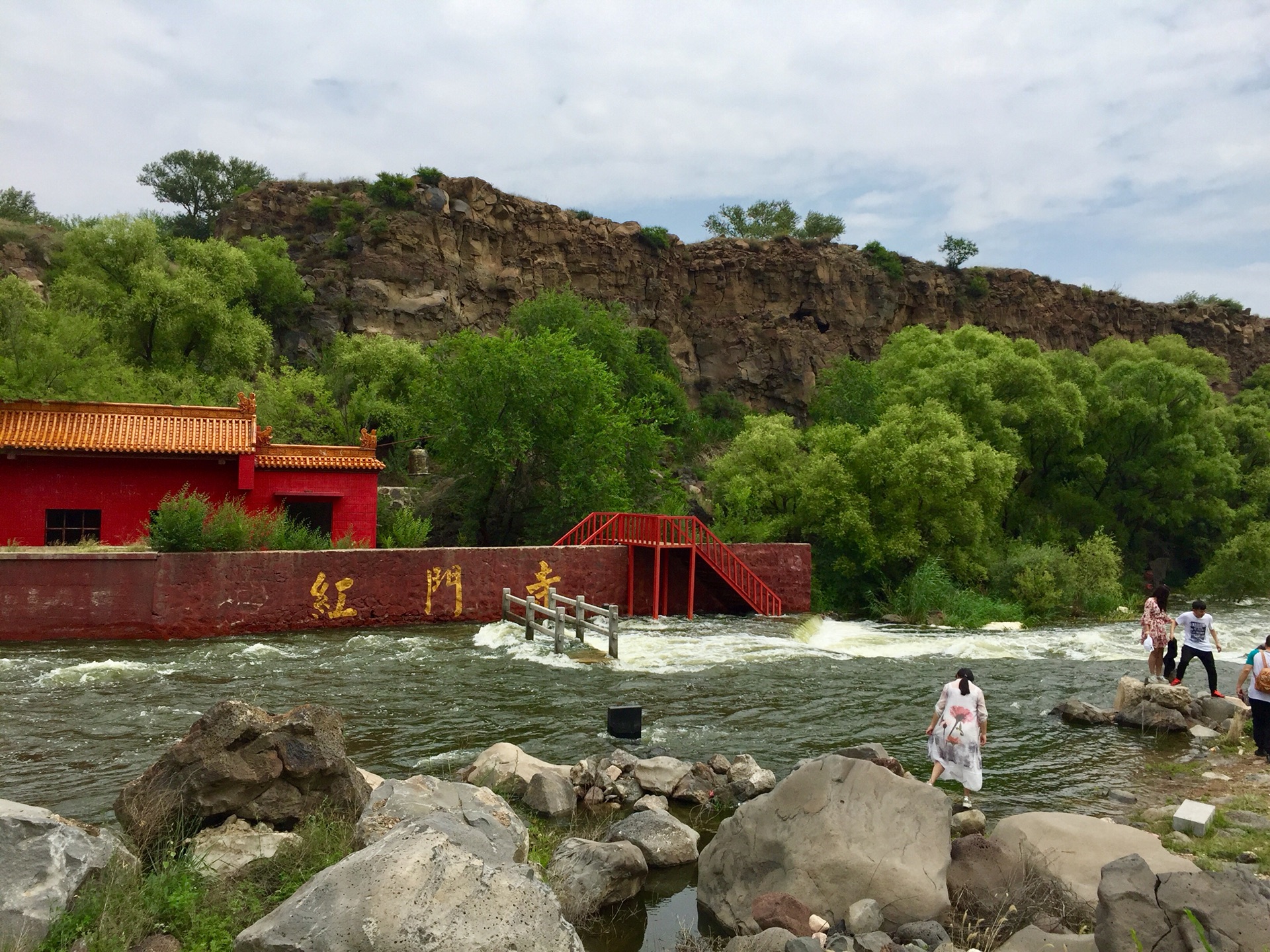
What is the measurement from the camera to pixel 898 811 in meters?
7.26

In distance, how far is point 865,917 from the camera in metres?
6.45

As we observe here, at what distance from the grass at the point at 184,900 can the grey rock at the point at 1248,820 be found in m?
7.69

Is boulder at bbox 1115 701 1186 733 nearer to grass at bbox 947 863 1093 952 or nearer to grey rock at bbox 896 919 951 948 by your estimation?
grass at bbox 947 863 1093 952

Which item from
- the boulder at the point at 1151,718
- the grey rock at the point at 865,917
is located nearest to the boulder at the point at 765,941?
the grey rock at the point at 865,917

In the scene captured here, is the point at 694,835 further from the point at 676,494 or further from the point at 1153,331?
the point at 1153,331

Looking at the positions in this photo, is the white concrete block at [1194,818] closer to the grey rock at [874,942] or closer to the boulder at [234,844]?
the grey rock at [874,942]

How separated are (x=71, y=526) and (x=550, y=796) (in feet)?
64.6

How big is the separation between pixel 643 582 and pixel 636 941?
19540 millimetres

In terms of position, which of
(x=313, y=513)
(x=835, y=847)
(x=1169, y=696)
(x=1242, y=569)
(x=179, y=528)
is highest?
(x=313, y=513)

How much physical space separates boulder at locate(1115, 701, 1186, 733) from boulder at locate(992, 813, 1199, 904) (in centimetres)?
612

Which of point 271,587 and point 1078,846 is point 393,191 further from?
point 1078,846

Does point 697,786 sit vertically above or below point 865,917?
below

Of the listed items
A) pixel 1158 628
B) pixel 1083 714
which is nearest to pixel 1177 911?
pixel 1083 714

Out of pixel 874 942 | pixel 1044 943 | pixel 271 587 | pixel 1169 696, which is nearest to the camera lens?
pixel 1044 943
